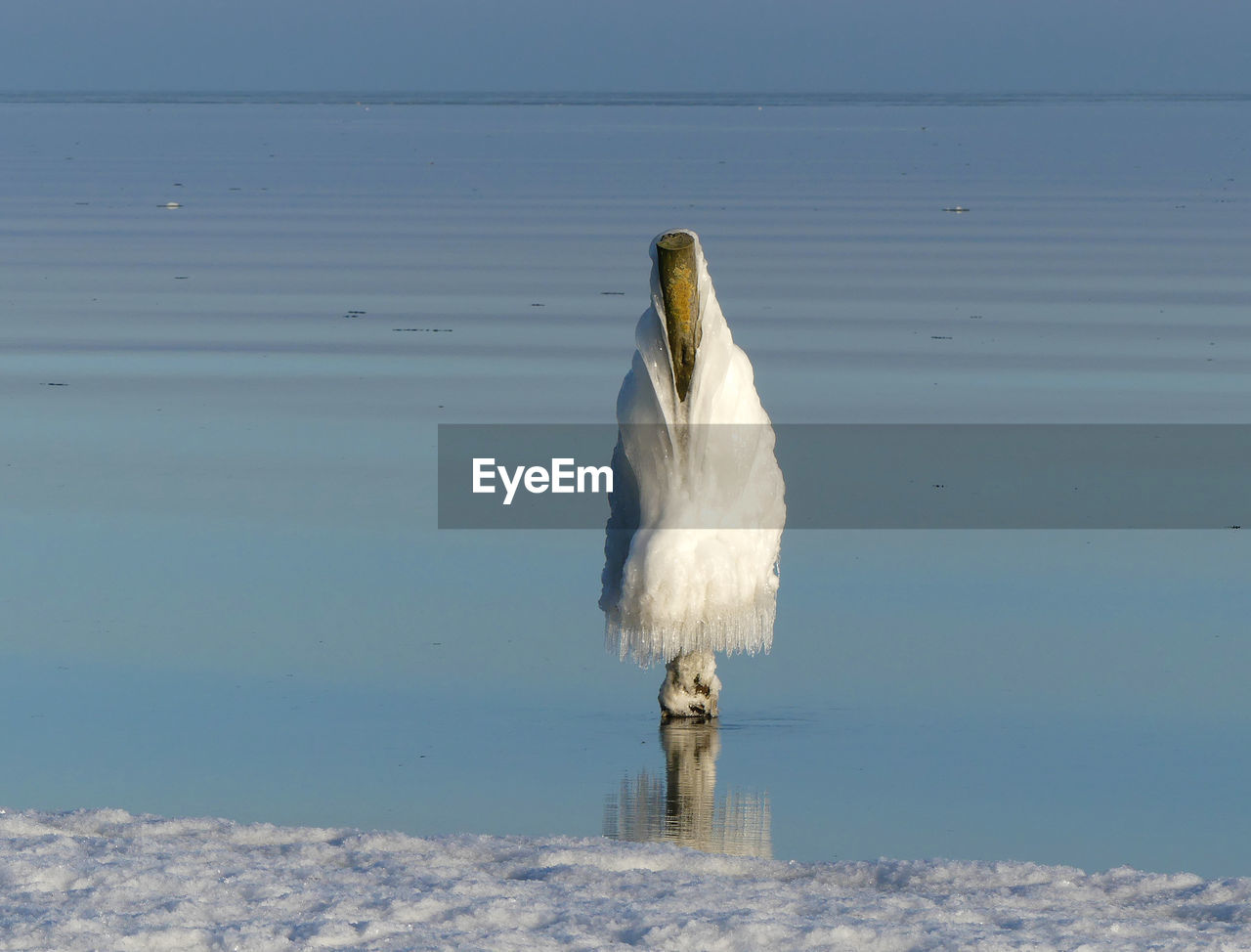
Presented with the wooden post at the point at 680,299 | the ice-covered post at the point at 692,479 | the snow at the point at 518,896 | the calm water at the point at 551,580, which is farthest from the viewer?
the ice-covered post at the point at 692,479

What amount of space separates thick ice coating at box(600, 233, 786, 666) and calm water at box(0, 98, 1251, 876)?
1.84 ft

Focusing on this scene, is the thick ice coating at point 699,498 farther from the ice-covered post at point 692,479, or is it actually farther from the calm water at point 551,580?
the calm water at point 551,580

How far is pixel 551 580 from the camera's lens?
12.9m

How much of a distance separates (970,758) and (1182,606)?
284 cm

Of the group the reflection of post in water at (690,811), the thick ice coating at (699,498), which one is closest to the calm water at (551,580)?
the reflection of post in water at (690,811)

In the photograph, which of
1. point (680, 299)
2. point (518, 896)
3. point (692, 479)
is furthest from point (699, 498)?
point (518, 896)

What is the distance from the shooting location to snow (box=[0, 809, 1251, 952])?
705cm

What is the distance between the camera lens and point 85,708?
1051cm

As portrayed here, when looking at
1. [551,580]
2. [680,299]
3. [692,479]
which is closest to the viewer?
[680,299]

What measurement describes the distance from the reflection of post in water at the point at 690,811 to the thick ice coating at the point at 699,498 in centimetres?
56

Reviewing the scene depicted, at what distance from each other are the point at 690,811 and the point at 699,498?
134cm

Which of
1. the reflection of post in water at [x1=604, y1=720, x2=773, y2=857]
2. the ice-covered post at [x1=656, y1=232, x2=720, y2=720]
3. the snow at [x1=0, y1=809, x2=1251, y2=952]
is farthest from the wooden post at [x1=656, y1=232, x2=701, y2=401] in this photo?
the snow at [x1=0, y1=809, x2=1251, y2=952]

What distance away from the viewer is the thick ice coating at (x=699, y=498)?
979cm

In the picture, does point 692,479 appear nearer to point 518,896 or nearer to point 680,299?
point 680,299
